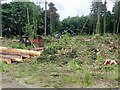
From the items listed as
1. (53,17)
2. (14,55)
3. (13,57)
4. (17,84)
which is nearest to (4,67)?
(13,57)

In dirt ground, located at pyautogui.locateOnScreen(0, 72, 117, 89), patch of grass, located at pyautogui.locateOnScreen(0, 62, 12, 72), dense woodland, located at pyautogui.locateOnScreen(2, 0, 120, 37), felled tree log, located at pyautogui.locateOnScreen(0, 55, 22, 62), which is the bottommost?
dirt ground, located at pyautogui.locateOnScreen(0, 72, 117, 89)

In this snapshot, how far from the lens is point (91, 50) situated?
33.9 ft

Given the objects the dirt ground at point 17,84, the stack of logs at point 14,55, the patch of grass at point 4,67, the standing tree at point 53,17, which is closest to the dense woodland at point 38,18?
the standing tree at point 53,17

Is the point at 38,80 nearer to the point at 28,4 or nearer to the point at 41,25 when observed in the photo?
the point at 28,4

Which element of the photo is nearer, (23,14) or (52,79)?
(52,79)

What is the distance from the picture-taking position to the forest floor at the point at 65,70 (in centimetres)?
586

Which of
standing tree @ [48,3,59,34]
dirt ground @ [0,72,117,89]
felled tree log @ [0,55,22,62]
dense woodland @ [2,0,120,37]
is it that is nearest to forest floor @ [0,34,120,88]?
dirt ground @ [0,72,117,89]

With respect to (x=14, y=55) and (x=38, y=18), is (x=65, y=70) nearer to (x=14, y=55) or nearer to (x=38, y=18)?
(x=14, y=55)

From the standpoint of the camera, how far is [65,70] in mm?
7453

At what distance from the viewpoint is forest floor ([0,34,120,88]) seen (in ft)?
19.2

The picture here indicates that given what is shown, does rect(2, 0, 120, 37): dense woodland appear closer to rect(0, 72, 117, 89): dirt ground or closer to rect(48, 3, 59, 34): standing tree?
rect(48, 3, 59, 34): standing tree

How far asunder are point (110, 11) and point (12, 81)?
23.4 m

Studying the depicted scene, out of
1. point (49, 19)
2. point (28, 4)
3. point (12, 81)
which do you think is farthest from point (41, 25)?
point (12, 81)

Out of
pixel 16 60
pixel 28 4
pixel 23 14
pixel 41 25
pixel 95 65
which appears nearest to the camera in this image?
pixel 95 65
